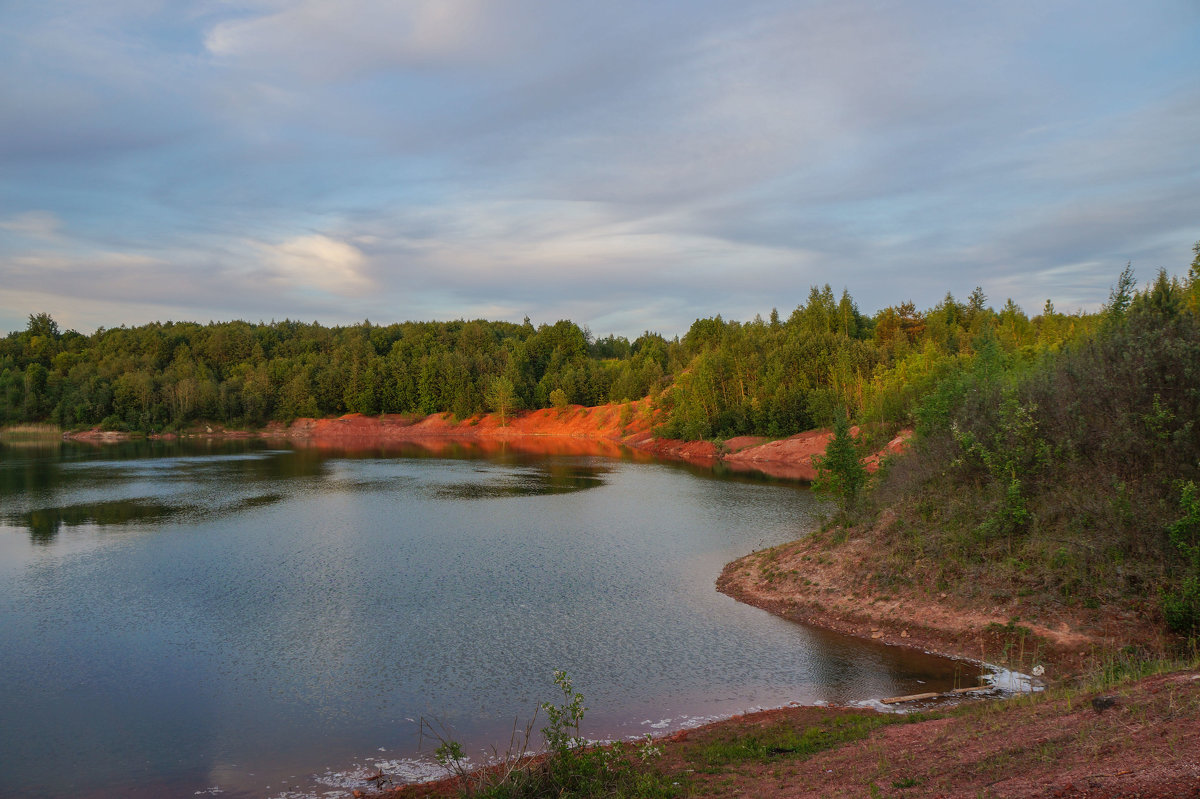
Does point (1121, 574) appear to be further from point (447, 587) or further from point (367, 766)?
point (447, 587)

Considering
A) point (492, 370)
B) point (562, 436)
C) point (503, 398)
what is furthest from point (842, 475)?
point (492, 370)

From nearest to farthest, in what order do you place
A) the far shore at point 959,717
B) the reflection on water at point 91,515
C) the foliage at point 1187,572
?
the far shore at point 959,717
the foliage at point 1187,572
the reflection on water at point 91,515

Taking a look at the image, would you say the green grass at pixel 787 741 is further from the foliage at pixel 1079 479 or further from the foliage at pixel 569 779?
the foliage at pixel 1079 479

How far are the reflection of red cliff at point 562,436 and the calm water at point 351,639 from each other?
3734cm

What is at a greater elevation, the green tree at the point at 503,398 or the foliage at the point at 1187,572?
the green tree at the point at 503,398

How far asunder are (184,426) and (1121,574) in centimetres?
15149

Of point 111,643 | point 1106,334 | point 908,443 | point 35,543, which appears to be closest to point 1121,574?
point 1106,334

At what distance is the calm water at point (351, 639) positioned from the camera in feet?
48.5

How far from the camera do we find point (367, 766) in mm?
13812

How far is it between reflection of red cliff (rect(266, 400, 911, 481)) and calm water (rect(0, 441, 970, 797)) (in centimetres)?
3734

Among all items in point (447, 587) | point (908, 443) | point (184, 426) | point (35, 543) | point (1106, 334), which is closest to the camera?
point (1106, 334)

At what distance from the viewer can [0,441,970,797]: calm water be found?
1480 cm

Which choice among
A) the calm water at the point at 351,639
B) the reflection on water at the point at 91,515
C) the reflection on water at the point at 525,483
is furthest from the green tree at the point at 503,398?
the calm water at the point at 351,639

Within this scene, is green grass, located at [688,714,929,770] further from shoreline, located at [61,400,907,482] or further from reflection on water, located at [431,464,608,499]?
shoreline, located at [61,400,907,482]
